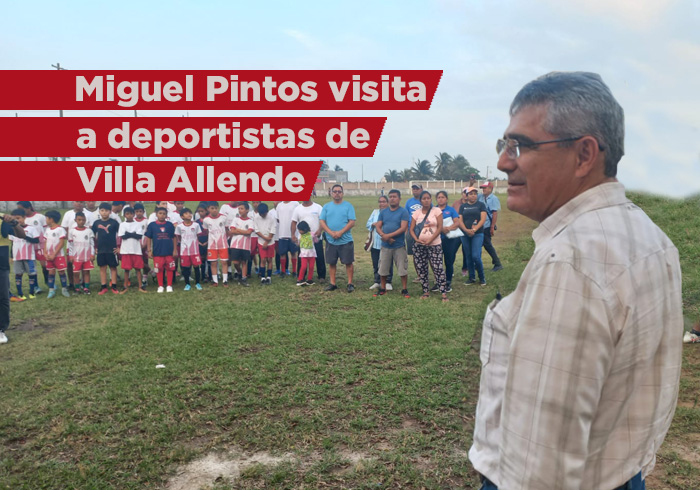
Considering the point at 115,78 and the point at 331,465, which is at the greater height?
the point at 115,78

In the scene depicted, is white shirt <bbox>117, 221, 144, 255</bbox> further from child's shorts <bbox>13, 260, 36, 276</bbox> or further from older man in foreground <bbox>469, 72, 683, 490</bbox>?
older man in foreground <bbox>469, 72, 683, 490</bbox>

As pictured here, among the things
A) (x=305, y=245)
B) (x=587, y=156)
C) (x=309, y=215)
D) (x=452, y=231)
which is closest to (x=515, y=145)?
(x=587, y=156)

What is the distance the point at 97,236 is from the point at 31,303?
1636mm

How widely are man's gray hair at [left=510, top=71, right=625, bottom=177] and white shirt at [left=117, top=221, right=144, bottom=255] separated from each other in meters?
9.73

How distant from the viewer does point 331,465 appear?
11.1 ft

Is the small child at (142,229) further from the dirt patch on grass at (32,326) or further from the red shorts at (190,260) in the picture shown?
the dirt patch on grass at (32,326)

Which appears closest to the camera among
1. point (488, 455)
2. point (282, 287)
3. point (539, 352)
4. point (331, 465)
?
point (539, 352)

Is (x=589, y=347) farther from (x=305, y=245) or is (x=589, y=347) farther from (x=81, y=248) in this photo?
(x=81, y=248)

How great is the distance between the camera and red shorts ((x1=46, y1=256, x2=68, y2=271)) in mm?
9570

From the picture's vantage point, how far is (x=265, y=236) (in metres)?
10.5

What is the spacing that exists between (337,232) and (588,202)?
835 centimetres

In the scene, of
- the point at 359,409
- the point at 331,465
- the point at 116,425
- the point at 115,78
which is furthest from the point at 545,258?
the point at 115,78

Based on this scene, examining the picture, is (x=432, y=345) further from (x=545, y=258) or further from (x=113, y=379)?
(x=545, y=258)

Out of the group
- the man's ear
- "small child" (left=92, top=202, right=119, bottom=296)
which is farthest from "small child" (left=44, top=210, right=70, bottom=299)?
the man's ear
